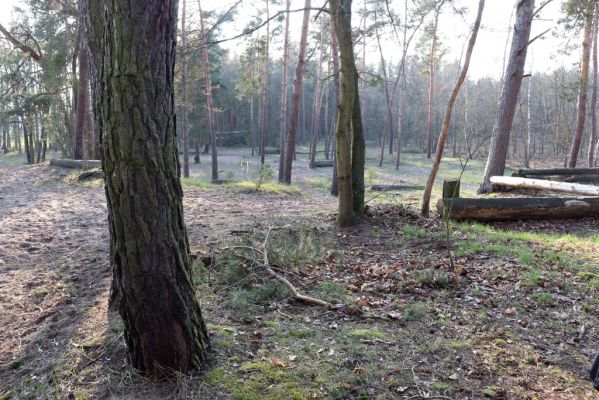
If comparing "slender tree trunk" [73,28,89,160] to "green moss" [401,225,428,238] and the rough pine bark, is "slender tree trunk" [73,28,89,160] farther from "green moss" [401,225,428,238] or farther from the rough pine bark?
"green moss" [401,225,428,238]

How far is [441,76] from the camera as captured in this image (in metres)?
59.6

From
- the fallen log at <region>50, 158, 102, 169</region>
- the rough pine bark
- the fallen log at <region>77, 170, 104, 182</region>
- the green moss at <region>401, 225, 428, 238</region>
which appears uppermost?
the rough pine bark

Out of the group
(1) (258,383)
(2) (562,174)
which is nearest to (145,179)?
(1) (258,383)

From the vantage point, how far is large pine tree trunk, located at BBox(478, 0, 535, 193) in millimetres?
12086

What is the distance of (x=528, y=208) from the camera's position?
9023mm

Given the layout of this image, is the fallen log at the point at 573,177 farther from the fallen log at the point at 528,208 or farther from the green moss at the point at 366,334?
the green moss at the point at 366,334

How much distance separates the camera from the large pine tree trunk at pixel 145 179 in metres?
2.73

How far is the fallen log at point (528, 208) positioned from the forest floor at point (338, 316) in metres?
0.65

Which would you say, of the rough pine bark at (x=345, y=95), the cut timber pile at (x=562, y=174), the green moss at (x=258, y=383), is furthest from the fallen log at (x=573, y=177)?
the green moss at (x=258, y=383)

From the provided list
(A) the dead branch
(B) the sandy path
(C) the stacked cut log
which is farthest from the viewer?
(C) the stacked cut log

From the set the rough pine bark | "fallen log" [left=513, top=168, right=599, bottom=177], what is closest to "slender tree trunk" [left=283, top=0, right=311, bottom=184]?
"fallen log" [left=513, top=168, right=599, bottom=177]

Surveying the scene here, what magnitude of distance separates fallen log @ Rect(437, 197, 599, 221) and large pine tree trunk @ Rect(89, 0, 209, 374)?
6.92m

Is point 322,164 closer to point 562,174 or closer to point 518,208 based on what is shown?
point 562,174

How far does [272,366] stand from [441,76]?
6190 cm
